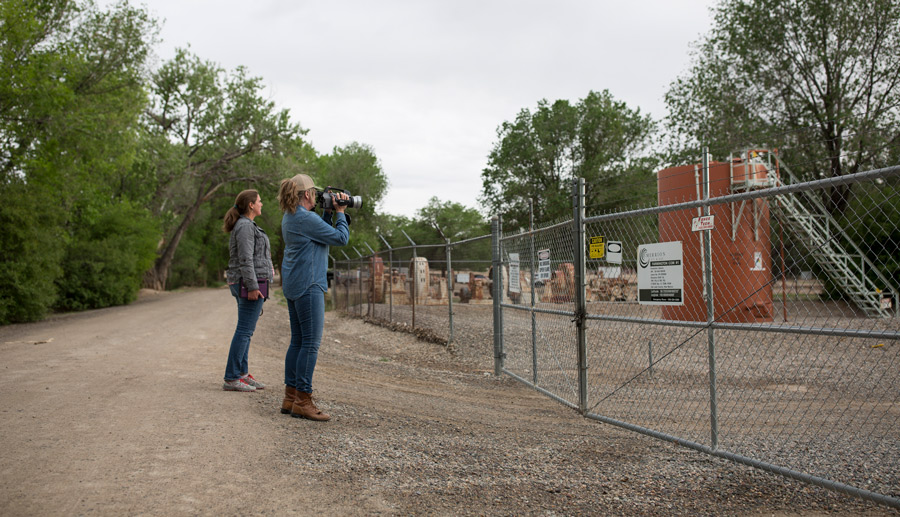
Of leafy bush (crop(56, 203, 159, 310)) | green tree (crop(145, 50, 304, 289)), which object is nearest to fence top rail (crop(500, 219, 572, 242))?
leafy bush (crop(56, 203, 159, 310))

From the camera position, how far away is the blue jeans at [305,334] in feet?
17.2

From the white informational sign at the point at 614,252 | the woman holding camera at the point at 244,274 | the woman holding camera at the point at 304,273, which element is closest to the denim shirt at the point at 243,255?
the woman holding camera at the point at 244,274

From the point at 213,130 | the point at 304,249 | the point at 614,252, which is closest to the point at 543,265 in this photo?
the point at 614,252

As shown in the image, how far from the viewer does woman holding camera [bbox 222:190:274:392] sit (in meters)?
6.16

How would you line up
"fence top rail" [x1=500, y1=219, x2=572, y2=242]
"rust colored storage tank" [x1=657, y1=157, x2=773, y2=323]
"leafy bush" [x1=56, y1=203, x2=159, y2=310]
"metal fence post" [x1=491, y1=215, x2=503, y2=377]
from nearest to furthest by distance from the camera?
1. "fence top rail" [x1=500, y1=219, x2=572, y2=242]
2. "metal fence post" [x1=491, y1=215, x2=503, y2=377]
3. "rust colored storage tank" [x1=657, y1=157, x2=773, y2=323]
4. "leafy bush" [x1=56, y1=203, x2=159, y2=310]

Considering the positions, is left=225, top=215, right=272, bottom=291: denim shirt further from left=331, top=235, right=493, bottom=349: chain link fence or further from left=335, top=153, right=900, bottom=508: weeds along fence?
left=331, top=235, right=493, bottom=349: chain link fence

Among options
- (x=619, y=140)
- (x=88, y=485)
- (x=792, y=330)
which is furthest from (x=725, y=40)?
(x=88, y=485)

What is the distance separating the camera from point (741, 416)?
6.51 m

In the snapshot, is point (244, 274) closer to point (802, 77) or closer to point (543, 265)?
point (543, 265)

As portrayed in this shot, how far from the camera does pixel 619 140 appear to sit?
47.5 metres

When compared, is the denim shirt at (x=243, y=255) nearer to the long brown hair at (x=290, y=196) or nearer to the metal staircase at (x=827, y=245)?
the long brown hair at (x=290, y=196)

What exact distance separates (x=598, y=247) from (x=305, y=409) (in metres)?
3.06

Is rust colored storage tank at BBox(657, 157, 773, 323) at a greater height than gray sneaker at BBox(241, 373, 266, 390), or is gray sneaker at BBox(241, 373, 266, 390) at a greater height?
rust colored storage tank at BBox(657, 157, 773, 323)

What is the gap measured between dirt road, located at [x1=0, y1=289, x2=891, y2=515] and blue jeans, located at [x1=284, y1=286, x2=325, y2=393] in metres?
0.41
